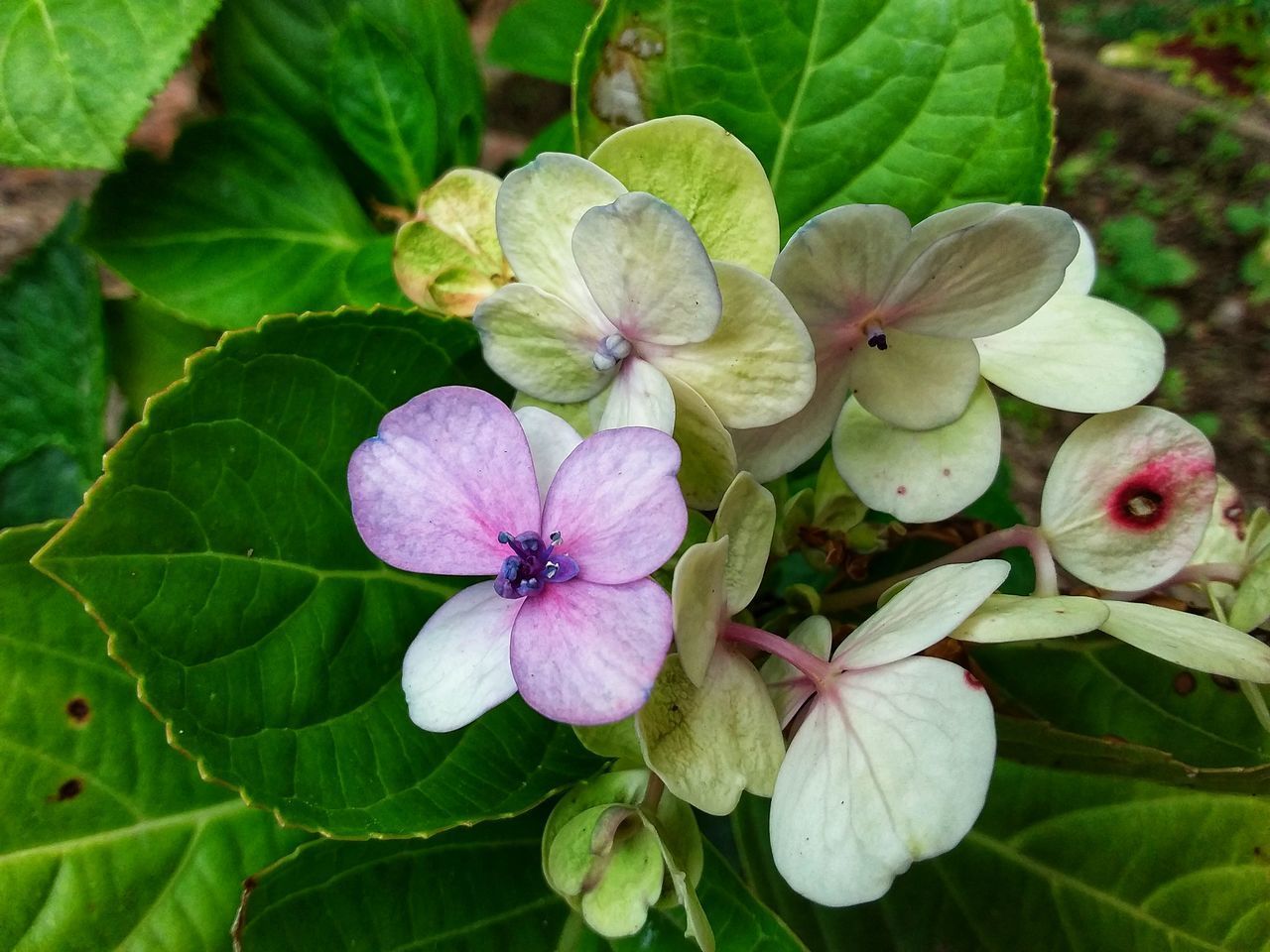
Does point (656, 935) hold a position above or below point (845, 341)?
below

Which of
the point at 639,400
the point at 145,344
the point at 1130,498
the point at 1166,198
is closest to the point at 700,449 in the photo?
the point at 639,400

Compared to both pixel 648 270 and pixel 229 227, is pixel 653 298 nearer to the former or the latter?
pixel 648 270

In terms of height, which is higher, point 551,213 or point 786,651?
point 551,213

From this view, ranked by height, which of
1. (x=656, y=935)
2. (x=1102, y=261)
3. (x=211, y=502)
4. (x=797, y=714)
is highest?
(x=211, y=502)

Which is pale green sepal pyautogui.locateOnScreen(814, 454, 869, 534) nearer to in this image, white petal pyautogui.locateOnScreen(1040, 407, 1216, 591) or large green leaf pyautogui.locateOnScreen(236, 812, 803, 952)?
white petal pyautogui.locateOnScreen(1040, 407, 1216, 591)

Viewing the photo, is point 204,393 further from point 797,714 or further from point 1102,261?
point 1102,261

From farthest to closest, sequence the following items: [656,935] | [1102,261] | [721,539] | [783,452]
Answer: [1102,261], [656,935], [783,452], [721,539]

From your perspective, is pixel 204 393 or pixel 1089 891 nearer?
pixel 204 393

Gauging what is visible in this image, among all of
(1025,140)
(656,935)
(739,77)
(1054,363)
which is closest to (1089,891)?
(656,935)
